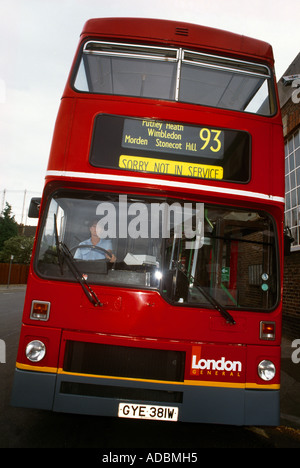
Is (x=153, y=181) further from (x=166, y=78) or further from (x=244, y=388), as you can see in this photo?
(x=244, y=388)

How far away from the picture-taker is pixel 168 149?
11.0 feet

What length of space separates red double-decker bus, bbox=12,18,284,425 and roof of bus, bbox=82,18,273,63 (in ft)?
0.32

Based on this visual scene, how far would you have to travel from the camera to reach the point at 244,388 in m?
3.03

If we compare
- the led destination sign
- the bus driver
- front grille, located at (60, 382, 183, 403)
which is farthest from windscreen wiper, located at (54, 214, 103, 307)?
the led destination sign

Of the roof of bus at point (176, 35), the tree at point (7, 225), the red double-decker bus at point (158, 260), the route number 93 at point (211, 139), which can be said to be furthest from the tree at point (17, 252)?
the route number 93 at point (211, 139)

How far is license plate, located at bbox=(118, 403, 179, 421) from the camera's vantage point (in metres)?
2.83

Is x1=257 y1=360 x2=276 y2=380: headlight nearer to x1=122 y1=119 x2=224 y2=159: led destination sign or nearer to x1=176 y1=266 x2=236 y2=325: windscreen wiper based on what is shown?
x1=176 y1=266 x2=236 y2=325: windscreen wiper

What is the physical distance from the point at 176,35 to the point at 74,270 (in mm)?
2857

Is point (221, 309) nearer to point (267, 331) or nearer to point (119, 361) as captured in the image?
point (267, 331)

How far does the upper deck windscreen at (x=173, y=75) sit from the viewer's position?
378 centimetres

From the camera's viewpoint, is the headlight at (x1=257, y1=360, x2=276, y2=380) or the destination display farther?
the destination display

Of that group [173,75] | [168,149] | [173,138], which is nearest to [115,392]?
[168,149]
